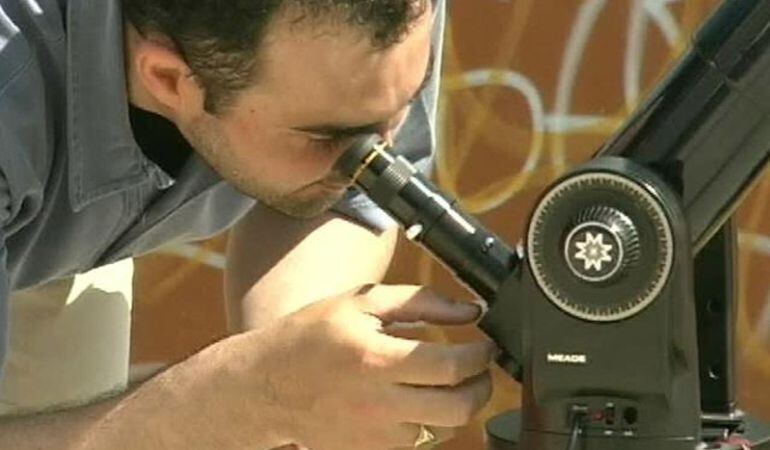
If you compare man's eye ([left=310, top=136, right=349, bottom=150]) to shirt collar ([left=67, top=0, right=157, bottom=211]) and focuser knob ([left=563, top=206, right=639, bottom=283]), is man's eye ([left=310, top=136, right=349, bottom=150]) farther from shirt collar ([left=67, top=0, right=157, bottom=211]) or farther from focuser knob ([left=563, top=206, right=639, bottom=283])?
focuser knob ([left=563, top=206, right=639, bottom=283])

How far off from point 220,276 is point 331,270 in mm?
1087

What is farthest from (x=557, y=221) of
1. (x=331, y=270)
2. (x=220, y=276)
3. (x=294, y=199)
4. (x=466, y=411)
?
(x=220, y=276)

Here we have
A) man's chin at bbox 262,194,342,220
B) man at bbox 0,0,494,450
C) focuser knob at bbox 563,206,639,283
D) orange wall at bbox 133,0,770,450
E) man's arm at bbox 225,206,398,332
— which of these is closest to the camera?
focuser knob at bbox 563,206,639,283

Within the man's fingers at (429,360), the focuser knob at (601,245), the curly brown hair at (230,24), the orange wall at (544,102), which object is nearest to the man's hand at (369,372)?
the man's fingers at (429,360)

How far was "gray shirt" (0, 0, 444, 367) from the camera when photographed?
1.25m

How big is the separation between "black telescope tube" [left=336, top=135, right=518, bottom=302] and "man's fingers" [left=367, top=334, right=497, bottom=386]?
37 mm

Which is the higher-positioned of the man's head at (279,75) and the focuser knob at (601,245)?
the man's head at (279,75)

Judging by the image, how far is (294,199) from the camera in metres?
1.38

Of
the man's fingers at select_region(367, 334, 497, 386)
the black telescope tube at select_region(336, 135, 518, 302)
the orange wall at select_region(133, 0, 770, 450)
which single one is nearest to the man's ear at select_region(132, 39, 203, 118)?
the black telescope tube at select_region(336, 135, 518, 302)

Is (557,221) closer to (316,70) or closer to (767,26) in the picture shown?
(767,26)

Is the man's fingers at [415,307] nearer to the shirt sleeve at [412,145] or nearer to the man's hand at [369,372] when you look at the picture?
the man's hand at [369,372]

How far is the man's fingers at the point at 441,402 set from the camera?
1.04m

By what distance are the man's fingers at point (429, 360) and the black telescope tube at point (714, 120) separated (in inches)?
6.1

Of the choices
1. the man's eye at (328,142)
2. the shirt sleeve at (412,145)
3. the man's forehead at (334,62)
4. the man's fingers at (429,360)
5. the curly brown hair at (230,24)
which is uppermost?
the curly brown hair at (230,24)
